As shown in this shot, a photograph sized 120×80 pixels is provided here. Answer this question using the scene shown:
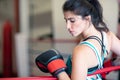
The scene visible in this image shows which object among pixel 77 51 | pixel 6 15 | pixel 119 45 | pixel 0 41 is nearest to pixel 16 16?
pixel 6 15

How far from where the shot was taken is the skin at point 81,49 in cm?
127

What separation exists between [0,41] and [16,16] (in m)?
0.61

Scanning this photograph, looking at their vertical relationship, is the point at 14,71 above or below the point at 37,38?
below

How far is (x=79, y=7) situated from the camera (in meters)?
1.38

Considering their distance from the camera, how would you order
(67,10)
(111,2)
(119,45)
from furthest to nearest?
(111,2) < (119,45) < (67,10)

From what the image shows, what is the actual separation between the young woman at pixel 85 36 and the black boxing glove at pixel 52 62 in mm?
35

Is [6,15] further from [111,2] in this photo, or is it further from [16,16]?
[111,2]

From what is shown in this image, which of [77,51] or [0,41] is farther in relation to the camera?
[0,41]

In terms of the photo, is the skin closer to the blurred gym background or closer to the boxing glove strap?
the boxing glove strap

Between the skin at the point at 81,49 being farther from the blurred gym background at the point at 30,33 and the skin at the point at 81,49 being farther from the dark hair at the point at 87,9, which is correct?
the blurred gym background at the point at 30,33

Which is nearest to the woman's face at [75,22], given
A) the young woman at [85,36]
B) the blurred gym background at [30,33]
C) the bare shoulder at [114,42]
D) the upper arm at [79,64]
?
the young woman at [85,36]

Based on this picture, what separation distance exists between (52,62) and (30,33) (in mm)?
2758

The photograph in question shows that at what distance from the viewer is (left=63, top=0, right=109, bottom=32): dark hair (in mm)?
1377

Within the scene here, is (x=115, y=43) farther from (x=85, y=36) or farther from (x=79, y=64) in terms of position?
(x=79, y=64)
